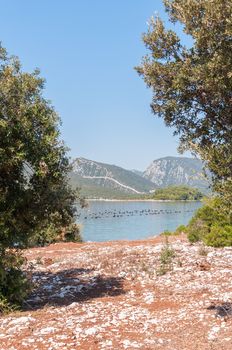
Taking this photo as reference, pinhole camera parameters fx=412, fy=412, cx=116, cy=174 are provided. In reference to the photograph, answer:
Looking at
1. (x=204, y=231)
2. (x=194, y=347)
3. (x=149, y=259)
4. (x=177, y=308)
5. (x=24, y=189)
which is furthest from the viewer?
(x=204, y=231)

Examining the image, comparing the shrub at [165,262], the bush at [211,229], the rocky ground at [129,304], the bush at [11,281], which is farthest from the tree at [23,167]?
the bush at [211,229]

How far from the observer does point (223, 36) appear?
35.0 ft

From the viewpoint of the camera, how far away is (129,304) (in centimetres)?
1415

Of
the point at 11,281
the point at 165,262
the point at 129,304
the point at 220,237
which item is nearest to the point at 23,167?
the point at 11,281

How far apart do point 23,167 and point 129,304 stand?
5.97 m

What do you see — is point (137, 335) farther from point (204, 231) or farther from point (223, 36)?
point (204, 231)

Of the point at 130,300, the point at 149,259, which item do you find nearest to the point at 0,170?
the point at 130,300

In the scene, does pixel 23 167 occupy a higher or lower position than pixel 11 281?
higher

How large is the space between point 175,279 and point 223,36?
10.6m

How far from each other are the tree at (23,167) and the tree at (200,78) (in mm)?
3794

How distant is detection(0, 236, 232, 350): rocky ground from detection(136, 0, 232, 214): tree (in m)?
3.93

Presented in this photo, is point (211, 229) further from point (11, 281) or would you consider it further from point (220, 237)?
point (11, 281)

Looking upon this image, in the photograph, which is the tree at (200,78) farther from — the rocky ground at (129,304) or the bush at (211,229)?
the bush at (211,229)

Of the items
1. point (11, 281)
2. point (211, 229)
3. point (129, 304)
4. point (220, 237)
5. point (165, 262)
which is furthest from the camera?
point (211, 229)
